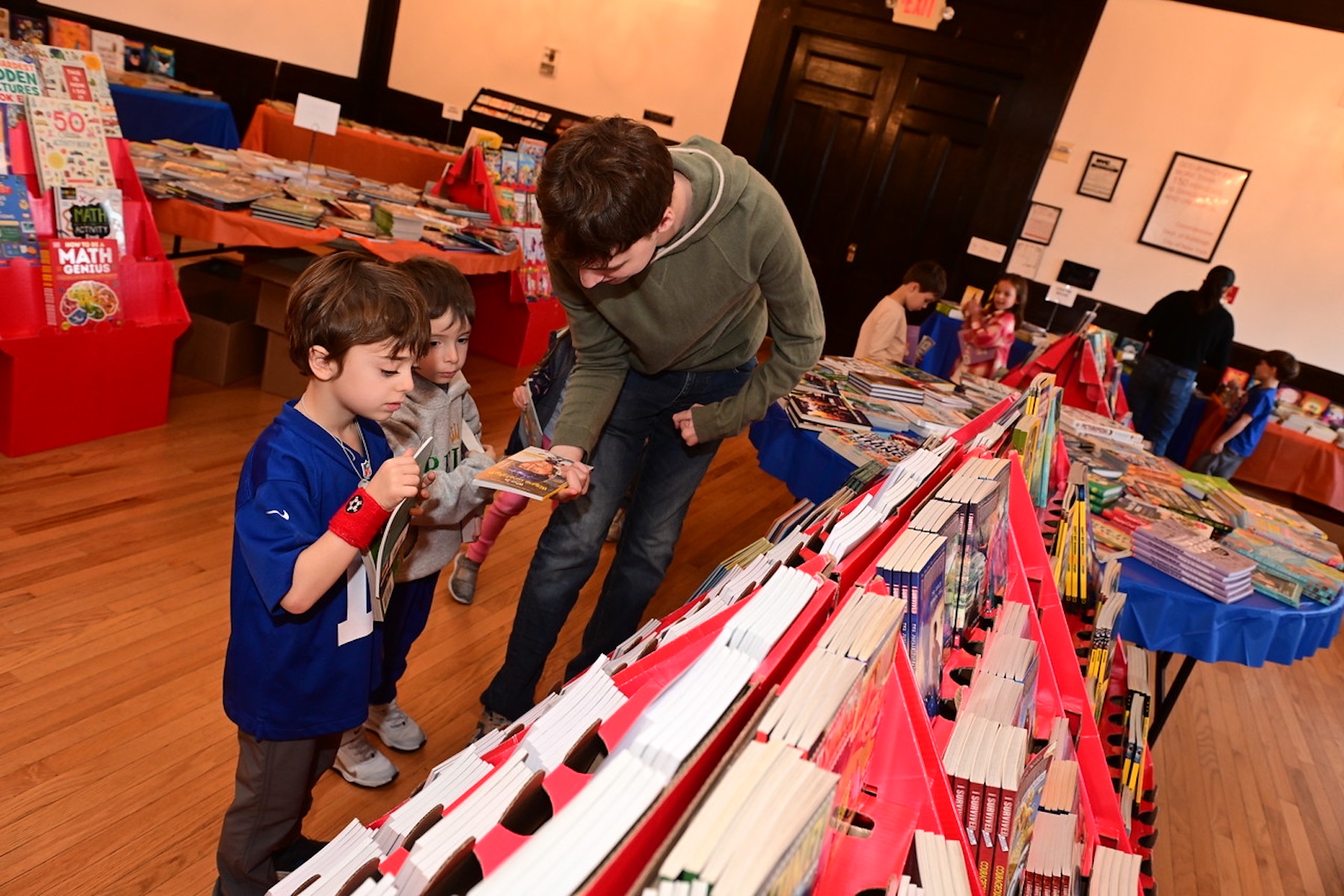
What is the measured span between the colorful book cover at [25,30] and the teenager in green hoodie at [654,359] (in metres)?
4.87

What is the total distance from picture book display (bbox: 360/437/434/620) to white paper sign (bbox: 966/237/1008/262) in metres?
6.71

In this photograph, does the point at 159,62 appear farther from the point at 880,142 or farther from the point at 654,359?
the point at 654,359

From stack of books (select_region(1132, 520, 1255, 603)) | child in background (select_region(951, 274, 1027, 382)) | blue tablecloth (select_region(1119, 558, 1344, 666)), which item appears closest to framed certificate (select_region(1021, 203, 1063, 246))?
child in background (select_region(951, 274, 1027, 382))

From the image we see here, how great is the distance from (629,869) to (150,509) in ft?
9.12

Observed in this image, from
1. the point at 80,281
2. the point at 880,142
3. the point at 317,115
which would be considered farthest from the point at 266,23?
the point at 80,281

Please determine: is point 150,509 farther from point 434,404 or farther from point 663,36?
point 663,36

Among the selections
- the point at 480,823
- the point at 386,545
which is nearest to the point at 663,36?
the point at 386,545

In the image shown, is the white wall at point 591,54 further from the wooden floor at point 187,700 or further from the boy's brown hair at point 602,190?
the boy's brown hair at point 602,190

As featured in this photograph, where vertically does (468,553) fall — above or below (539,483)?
below

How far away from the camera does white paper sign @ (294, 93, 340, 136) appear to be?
3.97 meters

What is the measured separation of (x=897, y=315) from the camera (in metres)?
4.45

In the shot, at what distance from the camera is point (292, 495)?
1295 mm

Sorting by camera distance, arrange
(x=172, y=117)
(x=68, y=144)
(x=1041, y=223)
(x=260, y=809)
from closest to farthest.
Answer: (x=260, y=809) < (x=68, y=144) < (x=172, y=117) < (x=1041, y=223)

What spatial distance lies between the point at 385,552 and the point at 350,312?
374 millimetres
